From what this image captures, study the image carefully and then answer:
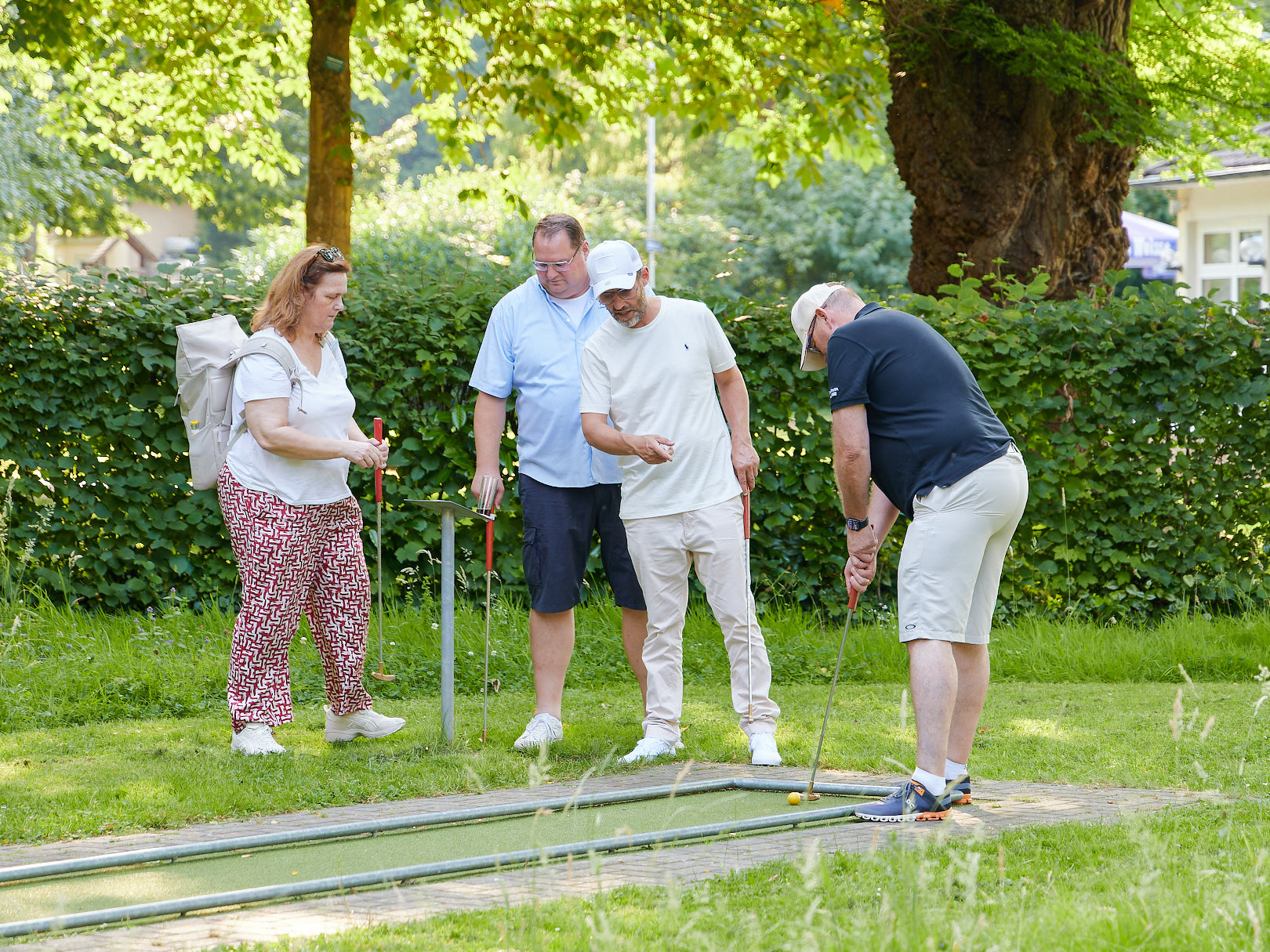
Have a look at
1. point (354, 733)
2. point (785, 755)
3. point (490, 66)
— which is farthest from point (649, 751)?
point (490, 66)

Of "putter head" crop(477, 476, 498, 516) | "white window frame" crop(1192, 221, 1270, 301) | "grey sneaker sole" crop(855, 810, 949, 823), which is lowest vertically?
"grey sneaker sole" crop(855, 810, 949, 823)

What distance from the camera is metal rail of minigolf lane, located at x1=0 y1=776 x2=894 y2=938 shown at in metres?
3.57

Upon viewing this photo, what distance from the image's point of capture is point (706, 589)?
5695 mm

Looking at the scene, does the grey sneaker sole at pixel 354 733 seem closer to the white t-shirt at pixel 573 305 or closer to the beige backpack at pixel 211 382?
the beige backpack at pixel 211 382

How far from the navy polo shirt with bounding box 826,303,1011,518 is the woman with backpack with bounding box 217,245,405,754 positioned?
2125 mm

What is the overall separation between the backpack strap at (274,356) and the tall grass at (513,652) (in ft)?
6.64

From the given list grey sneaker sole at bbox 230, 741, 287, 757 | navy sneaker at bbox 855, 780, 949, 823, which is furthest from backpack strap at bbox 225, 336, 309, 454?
navy sneaker at bbox 855, 780, 949, 823

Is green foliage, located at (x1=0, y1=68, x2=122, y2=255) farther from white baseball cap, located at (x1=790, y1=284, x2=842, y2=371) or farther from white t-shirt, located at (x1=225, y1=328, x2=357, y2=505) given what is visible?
white baseball cap, located at (x1=790, y1=284, x2=842, y2=371)

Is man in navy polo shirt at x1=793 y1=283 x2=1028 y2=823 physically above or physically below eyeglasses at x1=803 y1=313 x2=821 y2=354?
below

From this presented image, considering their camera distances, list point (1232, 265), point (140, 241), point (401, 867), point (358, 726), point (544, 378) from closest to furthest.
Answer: point (401, 867), point (544, 378), point (358, 726), point (1232, 265), point (140, 241)

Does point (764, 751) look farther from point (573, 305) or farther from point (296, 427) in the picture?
point (296, 427)

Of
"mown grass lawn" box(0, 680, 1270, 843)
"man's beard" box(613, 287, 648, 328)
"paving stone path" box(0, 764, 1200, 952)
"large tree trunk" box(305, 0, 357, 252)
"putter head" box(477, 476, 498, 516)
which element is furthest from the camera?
"large tree trunk" box(305, 0, 357, 252)

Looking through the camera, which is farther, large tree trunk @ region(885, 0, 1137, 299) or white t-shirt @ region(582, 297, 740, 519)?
large tree trunk @ region(885, 0, 1137, 299)

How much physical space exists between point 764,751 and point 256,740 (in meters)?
2.12
